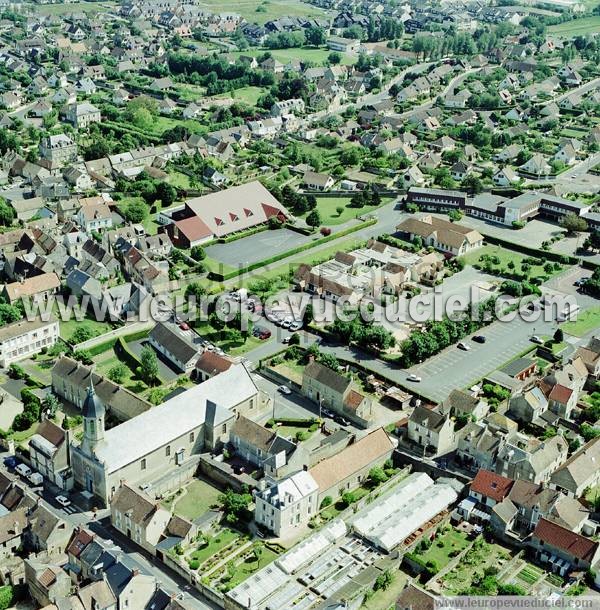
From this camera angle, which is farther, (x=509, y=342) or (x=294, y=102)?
(x=294, y=102)

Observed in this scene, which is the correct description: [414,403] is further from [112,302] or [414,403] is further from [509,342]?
[112,302]

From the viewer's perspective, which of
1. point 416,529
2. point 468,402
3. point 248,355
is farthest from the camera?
point 248,355

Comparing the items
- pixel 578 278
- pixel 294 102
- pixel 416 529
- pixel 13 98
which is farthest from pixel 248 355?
pixel 13 98

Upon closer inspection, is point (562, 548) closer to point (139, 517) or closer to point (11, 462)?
point (139, 517)

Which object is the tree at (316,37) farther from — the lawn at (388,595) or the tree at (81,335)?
the lawn at (388,595)

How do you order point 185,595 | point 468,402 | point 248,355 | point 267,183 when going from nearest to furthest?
point 185,595 → point 468,402 → point 248,355 → point 267,183
